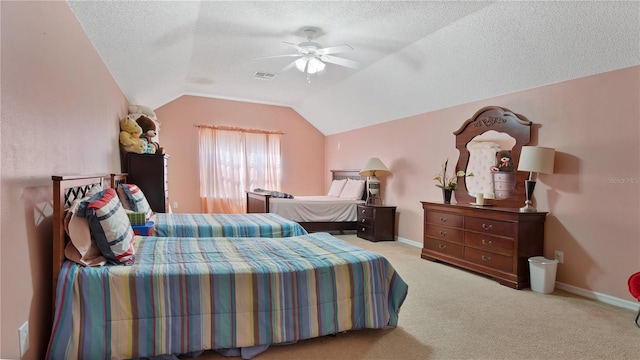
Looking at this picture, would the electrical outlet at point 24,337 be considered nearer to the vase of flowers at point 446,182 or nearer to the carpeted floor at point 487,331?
the carpeted floor at point 487,331

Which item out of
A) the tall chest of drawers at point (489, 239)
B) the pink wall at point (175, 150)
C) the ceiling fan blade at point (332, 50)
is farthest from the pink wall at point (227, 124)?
the tall chest of drawers at point (489, 239)

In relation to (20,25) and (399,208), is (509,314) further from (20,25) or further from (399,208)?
(20,25)

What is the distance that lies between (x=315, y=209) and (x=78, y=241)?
13.6ft

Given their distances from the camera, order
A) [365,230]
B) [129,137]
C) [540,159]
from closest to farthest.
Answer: [540,159] → [129,137] → [365,230]

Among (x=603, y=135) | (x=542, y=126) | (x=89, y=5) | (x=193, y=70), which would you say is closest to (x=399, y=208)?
(x=542, y=126)

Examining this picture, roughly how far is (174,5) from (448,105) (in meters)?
3.60

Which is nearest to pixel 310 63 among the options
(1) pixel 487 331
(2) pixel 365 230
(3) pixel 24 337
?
(2) pixel 365 230

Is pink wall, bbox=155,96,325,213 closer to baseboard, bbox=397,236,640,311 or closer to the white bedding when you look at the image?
the white bedding

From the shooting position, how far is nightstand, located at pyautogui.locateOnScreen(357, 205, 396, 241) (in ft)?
18.1

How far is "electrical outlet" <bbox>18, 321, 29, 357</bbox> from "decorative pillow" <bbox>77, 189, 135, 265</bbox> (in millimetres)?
475

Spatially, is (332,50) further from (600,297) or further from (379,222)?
(600,297)

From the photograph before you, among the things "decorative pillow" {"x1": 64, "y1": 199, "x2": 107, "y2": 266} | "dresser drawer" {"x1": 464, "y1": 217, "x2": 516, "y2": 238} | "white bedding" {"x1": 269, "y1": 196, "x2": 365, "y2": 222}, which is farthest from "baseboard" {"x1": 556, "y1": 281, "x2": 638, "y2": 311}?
"decorative pillow" {"x1": 64, "y1": 199, "x2": 107, "y2": 266}

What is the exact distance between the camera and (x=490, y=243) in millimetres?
3596

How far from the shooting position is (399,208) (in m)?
5.72
